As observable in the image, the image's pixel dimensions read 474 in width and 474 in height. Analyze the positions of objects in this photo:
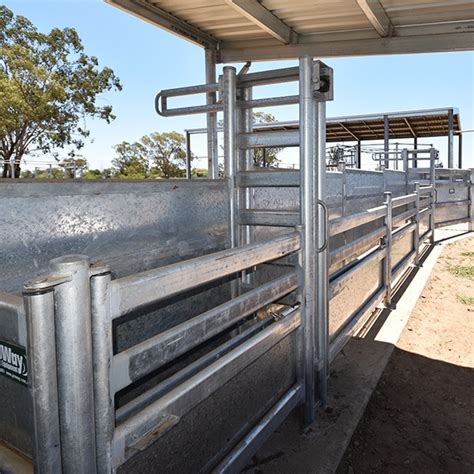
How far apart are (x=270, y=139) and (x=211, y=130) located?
7.28ft

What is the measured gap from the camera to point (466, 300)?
473 cm

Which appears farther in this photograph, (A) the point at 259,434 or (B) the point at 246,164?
(B) the point at 246,164

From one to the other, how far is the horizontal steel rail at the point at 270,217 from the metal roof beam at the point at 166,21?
2.37 metres

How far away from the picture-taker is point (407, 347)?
345 cm

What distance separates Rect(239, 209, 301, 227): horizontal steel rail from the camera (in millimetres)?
2158

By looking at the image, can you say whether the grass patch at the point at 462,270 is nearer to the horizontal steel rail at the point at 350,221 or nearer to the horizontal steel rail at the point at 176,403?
the horizontal steel rail at the point at 350,221

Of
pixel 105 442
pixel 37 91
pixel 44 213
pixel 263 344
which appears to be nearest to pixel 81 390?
pixel 105 442

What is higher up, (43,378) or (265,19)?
(265,19)

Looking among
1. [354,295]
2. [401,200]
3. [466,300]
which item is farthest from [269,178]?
[466,300]

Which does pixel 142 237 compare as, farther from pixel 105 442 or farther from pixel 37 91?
pixel 37 91

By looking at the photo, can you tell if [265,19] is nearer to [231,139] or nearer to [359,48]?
[359,48]

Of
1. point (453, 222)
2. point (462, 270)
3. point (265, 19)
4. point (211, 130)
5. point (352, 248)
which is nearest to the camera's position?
point (352, 248)

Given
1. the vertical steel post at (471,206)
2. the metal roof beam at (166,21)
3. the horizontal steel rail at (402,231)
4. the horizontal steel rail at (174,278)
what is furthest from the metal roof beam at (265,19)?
the vertical steel post at (471,206)

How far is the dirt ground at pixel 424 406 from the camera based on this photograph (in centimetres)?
212
